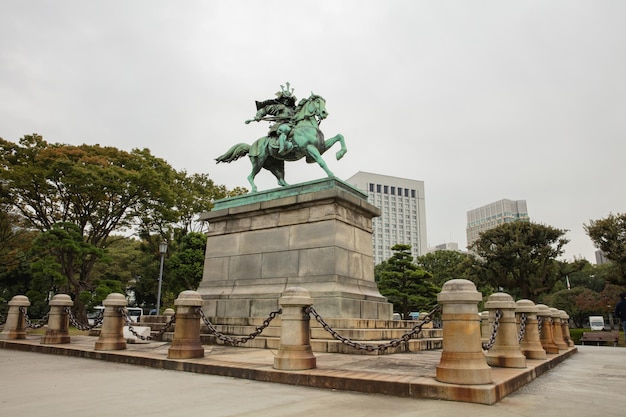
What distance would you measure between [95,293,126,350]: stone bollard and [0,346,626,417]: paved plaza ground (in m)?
2.40

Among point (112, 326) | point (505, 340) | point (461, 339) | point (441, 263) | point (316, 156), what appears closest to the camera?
point (461, 339)

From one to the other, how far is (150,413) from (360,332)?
600cm

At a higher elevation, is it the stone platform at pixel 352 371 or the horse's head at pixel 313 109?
the horse's head at pixel 313 109

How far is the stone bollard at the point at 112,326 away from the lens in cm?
991

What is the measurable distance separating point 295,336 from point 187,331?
263 centimetres

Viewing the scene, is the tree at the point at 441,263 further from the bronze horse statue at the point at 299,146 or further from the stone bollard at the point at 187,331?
the stone bollard at the point at 187,331

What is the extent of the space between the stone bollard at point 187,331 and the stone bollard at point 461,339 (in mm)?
4782

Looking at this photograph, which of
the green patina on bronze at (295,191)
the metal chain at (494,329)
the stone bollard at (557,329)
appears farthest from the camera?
the stone bollard at (557,329)

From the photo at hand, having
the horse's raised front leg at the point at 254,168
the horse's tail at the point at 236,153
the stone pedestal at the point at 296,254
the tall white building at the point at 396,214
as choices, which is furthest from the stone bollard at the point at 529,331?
the tall white building at the point at 396,214

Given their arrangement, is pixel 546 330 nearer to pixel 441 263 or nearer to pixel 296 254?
pixel 296 254

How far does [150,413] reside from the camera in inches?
175

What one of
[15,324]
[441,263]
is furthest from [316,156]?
[441,263]

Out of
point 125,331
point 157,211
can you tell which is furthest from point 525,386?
point 157,211

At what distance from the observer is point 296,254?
40.5 feet
